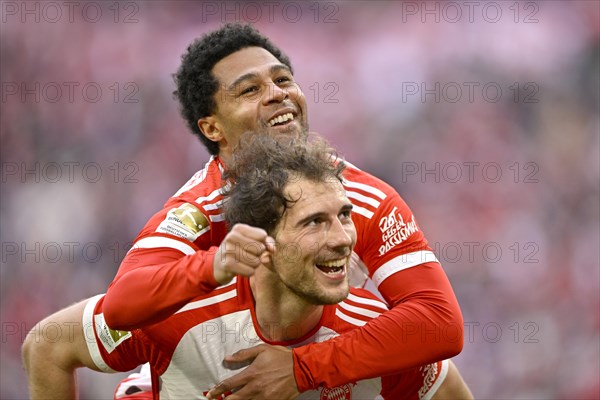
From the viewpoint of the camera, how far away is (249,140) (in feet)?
11.4

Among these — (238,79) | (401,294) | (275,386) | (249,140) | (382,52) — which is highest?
(382,52)

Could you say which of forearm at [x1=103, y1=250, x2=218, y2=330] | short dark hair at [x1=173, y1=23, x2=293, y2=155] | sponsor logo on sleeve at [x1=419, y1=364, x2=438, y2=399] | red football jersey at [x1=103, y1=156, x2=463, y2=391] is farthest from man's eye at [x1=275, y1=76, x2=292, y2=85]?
sponsor logo on sleeve at [x1=419, y1=364, x2=438, y2=399]

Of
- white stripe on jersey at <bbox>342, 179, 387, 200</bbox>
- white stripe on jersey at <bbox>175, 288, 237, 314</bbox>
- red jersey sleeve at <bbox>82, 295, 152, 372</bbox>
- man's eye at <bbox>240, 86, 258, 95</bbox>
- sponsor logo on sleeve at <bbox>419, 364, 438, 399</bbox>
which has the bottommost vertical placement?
sponsor logo on sleeve at <bbox>419, 364, 438, 399</bbox>

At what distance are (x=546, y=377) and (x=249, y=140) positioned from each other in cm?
330

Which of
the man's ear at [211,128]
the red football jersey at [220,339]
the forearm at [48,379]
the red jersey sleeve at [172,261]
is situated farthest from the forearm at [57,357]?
the man's ear at [211,128]

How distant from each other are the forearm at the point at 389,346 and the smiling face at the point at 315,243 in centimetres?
20

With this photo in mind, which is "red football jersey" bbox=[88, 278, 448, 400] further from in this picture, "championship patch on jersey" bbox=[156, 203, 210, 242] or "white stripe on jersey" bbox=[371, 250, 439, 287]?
"championship patch on jersey" bbox=[156, 203, 210, 242]

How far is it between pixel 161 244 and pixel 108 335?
54 cm

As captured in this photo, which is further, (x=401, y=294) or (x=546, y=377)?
(x=546, y=377)

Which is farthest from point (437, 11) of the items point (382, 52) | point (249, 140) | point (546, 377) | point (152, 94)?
point (249, 140)

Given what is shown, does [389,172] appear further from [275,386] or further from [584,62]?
[275,386]

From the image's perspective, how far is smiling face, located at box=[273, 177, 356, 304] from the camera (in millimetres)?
3012

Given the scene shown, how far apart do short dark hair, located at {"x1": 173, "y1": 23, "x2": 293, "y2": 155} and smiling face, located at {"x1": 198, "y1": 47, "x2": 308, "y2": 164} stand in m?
0.04

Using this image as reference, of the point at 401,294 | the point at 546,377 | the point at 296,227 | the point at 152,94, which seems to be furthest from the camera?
the point at 152,94
